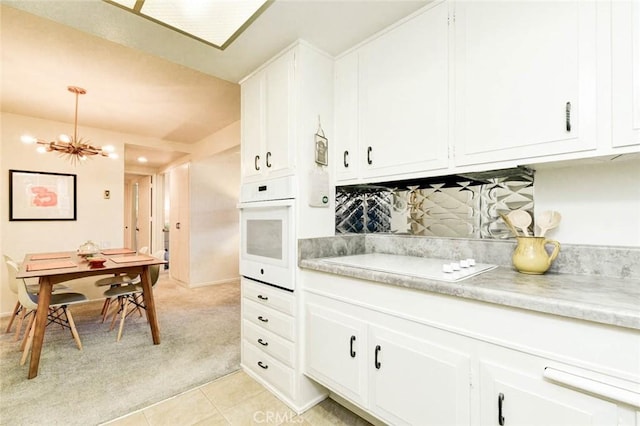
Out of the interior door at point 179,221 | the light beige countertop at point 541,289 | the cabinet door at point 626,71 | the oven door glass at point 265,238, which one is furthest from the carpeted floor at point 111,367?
the cabinet door at point 626,71

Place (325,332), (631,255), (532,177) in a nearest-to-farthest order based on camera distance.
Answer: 1. (631,255)
2. (532,177)
3. (325,332)

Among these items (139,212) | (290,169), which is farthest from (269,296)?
(139,212)

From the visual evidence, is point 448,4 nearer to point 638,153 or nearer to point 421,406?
point 638,153

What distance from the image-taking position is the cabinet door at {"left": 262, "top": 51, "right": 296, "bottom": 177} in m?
1.82

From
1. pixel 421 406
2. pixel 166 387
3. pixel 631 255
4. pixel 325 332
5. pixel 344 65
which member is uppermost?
pixel 344 65

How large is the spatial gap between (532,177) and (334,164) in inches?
43.9

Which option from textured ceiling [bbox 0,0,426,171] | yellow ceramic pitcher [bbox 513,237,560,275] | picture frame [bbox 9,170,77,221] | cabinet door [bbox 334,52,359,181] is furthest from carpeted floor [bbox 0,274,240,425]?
textured ceiling [bbox 0,0,426,171]

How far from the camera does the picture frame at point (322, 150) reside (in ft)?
6.12

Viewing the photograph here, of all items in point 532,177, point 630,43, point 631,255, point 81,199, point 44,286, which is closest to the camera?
point 630,43

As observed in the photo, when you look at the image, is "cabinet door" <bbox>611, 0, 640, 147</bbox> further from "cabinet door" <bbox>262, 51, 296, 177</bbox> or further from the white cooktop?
"cabinet door" <bbox>262, 51, 296, 177</bbox>

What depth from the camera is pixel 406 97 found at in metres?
1.61

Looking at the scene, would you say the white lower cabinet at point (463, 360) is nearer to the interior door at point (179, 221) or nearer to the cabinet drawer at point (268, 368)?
the cabinet drawer at point (268, 368)

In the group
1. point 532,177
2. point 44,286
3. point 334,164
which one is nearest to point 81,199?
point 44,286

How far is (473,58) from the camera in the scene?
136cm
